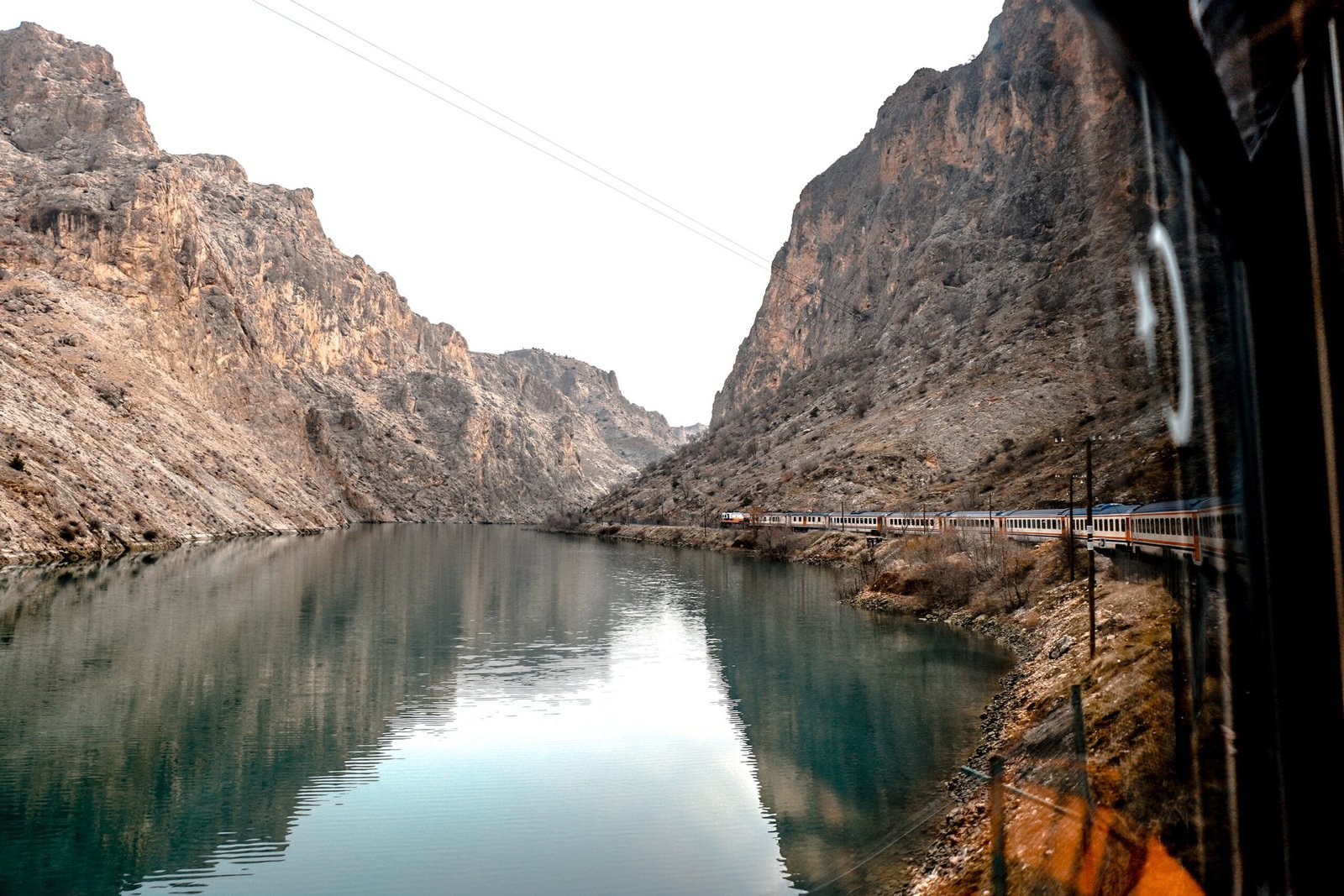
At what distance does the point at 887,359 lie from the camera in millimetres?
96188

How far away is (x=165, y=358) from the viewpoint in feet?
288

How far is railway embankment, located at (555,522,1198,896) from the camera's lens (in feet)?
34.9

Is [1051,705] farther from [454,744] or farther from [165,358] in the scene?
[165,358]

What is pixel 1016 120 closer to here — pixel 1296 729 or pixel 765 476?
pixel 765 476

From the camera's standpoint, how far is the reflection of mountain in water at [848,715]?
14.2 meters

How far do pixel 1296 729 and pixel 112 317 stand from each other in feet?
321

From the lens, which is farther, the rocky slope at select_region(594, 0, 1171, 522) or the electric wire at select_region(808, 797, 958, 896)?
the rocky slope at select_region(594, 0, 1171, 522)

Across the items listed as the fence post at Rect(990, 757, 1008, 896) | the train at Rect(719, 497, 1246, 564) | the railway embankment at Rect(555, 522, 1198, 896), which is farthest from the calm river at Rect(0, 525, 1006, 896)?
the train at Rect(719, 497, 1246, 564)

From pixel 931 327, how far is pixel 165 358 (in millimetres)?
79443

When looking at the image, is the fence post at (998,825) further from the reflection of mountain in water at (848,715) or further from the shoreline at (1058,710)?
the reflection of mountain in water at (848,715)

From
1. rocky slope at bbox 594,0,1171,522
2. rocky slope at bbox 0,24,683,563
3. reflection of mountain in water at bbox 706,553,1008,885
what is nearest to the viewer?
reflection of mountain in water at bbox 706,553,1008,885

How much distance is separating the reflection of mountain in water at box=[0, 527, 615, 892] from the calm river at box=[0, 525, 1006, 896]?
3.4 inches

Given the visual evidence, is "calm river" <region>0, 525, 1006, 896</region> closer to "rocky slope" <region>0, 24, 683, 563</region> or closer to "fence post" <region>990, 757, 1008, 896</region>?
"fence post" <region>990, 757, 1008, 896</region>

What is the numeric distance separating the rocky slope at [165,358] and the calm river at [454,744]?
25183 millimetres
